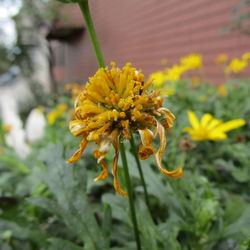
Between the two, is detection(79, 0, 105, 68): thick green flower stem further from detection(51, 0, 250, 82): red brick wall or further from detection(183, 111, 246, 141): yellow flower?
detection(51, 0, 250, 82): red brick wall

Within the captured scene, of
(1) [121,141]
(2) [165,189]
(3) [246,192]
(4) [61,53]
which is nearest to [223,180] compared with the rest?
(3) [246,192]

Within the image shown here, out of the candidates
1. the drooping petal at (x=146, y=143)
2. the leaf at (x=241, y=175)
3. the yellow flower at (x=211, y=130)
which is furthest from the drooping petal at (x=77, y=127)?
the leaf at (x=241, y=175)

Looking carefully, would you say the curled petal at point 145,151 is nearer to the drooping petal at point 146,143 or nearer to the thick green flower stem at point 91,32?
the drooping petal at point 146,143

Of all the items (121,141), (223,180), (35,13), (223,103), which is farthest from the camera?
(35,13)

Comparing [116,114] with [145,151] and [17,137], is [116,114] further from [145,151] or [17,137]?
[17,137]

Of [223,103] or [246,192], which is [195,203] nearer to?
[246,192]

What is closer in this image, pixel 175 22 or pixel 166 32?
pixel 175 22

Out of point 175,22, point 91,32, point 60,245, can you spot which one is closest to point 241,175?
point 60,245
